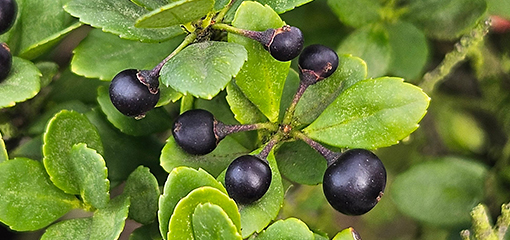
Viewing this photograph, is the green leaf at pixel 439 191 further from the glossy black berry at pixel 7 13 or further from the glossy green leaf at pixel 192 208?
the glossy black berry at pixel 7 13

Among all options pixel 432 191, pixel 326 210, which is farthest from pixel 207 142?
A: pixel 326 210

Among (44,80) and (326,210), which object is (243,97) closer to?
(44,80)

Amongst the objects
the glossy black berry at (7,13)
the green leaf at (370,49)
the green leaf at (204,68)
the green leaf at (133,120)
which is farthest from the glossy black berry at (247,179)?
the green leaf at (370,49)

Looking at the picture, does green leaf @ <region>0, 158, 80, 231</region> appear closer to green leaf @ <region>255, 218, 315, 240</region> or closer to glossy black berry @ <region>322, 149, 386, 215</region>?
green leaf @ <region>255, 218, 315, 240</region>

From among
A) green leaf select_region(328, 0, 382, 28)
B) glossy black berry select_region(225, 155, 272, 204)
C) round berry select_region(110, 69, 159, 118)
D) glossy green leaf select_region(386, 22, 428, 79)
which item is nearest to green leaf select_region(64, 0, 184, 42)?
round berry select_region(110, 69, 159, 118)

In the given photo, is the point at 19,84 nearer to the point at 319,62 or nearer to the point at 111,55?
the point at 111,55
